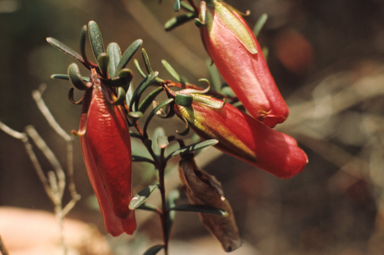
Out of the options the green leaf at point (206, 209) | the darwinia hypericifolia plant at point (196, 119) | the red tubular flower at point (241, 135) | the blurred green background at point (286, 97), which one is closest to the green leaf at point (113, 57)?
the darwinia hypericifolia plant at point (196, 119)

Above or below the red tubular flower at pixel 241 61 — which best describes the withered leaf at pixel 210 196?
below

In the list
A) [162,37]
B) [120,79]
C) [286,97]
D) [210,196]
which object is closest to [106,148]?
[120,79]

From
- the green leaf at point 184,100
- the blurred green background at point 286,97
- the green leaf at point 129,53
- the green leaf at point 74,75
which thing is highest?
the green leaf at point 74,75

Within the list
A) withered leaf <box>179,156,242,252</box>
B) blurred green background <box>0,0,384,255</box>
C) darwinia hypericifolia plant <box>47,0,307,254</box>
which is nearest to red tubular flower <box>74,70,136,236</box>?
darwinia hypericifolia plant <box>47,0,307,254</box>

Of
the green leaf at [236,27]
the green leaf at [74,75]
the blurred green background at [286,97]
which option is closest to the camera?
the green leaf at [74,75]

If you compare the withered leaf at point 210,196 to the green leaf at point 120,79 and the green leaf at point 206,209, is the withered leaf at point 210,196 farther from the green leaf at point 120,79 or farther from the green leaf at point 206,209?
the green leaf at point 120,79

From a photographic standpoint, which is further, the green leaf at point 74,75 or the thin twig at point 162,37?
the thin twig at point 162,37

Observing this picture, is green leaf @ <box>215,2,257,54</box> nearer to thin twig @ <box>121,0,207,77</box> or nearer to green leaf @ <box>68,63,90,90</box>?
green leaf @ <box>68,63,90,90</box>
